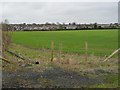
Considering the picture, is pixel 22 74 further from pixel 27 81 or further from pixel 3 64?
pixel 3 64

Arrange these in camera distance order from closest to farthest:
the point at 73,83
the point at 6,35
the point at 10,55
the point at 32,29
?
the point at 73,83
the point at 10,55
the point at 6,35
the point at 32,29


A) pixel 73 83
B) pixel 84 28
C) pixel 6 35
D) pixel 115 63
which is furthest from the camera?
pixel 84 28

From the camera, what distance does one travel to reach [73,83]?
14.7 metres

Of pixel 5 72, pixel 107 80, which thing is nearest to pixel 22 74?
pixel 5 72

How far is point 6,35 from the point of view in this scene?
27812mm

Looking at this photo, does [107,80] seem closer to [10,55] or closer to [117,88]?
[117,88]

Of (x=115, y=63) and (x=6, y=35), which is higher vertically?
(x=6, y=35)

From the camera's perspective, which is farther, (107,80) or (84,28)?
(84,28)

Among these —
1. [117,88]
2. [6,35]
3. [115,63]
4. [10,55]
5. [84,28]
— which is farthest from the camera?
[84,28]

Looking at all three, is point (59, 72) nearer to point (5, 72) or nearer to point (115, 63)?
point (5, 72)

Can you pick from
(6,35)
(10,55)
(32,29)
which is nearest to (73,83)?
(10,55)

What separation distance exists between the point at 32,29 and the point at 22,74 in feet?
290

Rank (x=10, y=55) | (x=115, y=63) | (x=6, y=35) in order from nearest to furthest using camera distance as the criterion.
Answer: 1. (x=115, y=63)
2. (x=10, y=55)
3. (x=6, y=35)

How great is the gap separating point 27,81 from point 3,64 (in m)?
5.54
